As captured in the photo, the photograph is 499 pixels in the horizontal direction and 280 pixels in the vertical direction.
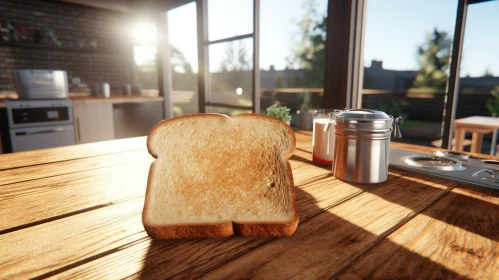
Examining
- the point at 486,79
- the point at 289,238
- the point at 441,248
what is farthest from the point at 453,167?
the point at 486,79

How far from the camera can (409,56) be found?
12.0 m

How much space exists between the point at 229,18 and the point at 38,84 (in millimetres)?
2491

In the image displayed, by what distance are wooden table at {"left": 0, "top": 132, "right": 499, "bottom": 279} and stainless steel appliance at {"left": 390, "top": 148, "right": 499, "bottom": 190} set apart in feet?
0.11

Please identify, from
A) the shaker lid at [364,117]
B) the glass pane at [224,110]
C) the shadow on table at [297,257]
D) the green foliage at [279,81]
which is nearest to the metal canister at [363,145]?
the shaker lid at [364,117]

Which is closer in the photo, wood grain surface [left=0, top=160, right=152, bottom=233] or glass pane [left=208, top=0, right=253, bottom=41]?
wood grain surface [left=0, top=160, right=152, bottom=233]

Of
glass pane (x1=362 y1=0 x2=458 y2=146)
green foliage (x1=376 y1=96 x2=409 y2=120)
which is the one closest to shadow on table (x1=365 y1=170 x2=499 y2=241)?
glass pane (x1=362 y1=0 x2=458 y2=146)

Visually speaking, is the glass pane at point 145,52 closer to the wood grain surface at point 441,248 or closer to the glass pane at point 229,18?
the glass pane at point 229,18

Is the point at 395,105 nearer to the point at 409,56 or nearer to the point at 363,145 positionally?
the point at 409,56

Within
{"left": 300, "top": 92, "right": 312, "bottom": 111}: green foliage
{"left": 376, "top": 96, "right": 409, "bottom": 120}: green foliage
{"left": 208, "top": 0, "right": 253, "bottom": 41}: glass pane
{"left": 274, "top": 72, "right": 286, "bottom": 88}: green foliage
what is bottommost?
{"left": 376, "top": 96, "right": 409, "bottom": 120}: green foliage

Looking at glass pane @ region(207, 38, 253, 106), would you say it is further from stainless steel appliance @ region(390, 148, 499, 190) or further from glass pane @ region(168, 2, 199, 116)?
stainless steel appliance @ region(390, 148, 499, 190)

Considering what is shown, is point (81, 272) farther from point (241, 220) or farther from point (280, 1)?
point (280, 1)

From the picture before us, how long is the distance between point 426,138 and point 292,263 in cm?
809

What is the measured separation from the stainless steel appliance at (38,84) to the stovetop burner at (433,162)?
4154mm

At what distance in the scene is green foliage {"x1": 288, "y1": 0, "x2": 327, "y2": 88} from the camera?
38.8 ft
